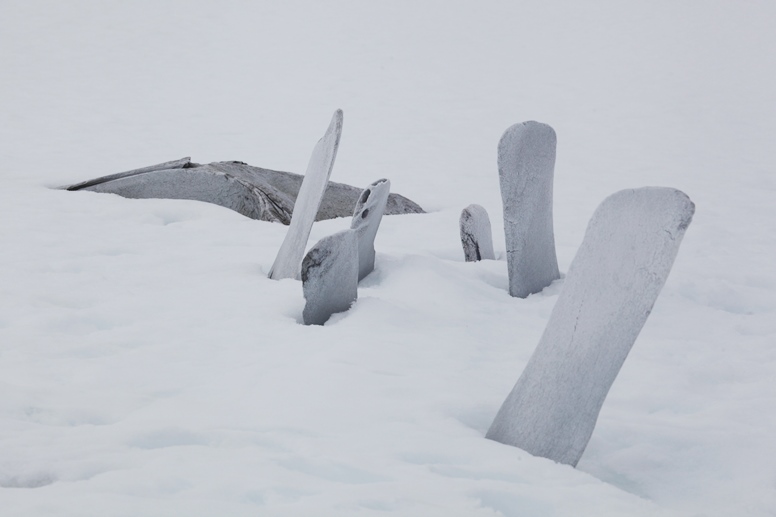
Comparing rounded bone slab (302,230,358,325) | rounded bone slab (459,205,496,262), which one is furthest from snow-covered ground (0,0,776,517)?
rounded bone slab (459,205,496,262)

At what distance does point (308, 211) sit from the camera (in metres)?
3.44

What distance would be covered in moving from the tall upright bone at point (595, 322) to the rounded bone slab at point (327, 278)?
97 centimetres

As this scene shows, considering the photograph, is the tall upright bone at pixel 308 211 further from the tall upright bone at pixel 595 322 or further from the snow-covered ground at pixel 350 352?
the tall upright bone at pixel 595 322

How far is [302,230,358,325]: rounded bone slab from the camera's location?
2.76 metres

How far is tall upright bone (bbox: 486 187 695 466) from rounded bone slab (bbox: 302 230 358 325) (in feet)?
3.17

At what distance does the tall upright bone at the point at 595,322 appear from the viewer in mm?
1848

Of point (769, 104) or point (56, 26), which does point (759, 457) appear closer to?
point (769, 104)

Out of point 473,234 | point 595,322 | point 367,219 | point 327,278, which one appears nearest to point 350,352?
point 327,278

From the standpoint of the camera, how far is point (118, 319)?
2.70 m

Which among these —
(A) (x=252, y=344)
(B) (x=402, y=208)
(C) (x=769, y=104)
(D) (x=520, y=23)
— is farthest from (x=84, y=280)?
(D) (x=520, y=23)

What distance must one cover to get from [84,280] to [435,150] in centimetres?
622

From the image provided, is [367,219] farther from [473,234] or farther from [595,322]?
[595,322]

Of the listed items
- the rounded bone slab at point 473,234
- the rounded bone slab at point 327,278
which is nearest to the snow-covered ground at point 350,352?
the rounded bone slab at point 327,278

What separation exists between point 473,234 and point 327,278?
152 cm
